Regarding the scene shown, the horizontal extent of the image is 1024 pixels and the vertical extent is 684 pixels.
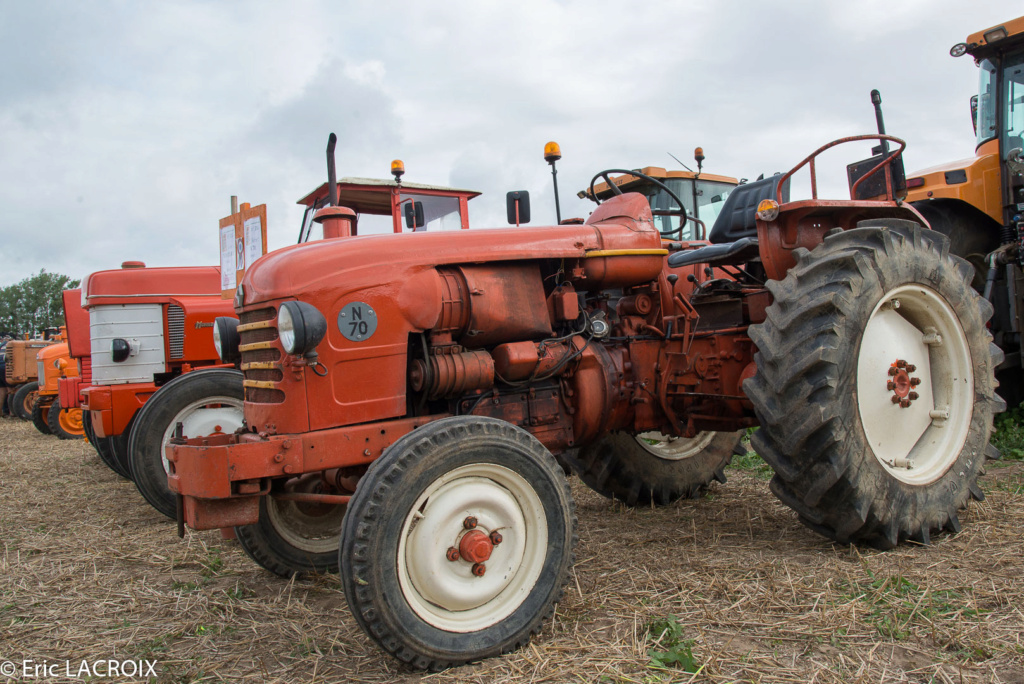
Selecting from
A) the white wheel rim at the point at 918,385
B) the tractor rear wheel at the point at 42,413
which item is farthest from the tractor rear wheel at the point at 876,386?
the tractor rear wheel at the point at 42,413

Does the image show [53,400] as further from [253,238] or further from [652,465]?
[652,465]

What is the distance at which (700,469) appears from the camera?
14.6ft

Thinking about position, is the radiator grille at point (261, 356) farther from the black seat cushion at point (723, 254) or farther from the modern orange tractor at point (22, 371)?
the modern orange tractor at point (22, 371)

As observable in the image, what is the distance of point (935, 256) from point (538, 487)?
2.22m

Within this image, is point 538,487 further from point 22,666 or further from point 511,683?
point 22,666

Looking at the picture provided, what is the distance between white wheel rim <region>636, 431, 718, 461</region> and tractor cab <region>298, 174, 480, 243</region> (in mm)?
1930

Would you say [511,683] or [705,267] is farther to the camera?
[705,267]

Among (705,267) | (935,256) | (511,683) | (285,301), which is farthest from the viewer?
(705,267)

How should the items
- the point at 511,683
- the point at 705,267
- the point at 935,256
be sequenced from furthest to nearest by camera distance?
1. the point at 705,267
2. the point at 935,256
3. the point at 511,683

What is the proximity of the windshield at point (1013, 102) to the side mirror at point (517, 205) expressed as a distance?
4543 millimetres

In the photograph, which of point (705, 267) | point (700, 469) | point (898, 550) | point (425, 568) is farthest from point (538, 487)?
point (700, 469)

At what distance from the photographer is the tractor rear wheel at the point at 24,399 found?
42.6 ft

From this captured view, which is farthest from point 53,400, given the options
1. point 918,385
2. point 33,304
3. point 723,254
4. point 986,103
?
point 33,304

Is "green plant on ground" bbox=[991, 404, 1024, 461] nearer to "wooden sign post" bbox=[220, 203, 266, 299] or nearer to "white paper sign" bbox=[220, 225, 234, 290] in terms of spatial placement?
"wooden sign post" bbox=[220, 203, 266, 299]
